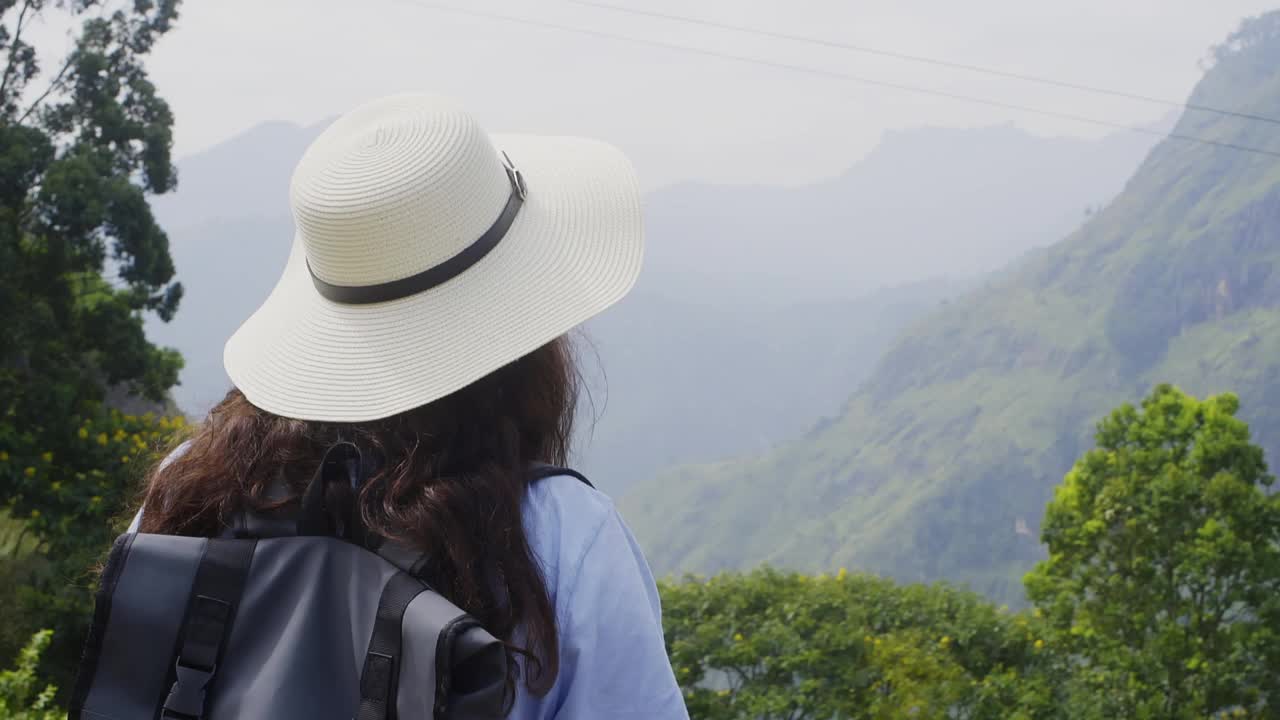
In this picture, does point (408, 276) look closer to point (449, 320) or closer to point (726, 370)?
point (449, 320)

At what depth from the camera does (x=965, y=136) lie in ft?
564

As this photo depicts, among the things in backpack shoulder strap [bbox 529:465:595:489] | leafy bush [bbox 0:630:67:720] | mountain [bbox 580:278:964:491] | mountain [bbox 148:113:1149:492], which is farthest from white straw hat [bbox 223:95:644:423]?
mountain [bbox 148:113:1149:492]

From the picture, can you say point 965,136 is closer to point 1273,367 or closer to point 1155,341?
point 1155,341

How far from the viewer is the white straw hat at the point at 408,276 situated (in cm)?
95

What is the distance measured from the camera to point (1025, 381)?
7625cm

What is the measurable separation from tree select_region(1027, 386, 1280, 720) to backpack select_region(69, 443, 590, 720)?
424 cm

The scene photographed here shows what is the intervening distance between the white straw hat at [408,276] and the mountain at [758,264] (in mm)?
105476

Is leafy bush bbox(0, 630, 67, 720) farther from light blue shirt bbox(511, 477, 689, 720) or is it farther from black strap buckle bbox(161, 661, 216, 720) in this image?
light blue shirt bbox(511, 477, 689, 720)

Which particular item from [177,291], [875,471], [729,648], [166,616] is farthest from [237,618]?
[875,471]

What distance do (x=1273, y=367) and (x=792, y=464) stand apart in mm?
34049

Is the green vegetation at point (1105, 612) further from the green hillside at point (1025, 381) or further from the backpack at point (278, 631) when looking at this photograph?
the green hillside at point (1025, 381)

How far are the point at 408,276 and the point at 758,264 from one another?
16489 cm

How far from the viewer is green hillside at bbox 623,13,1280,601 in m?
61.5

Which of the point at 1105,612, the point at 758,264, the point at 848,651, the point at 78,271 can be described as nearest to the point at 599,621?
the point at 848,651
